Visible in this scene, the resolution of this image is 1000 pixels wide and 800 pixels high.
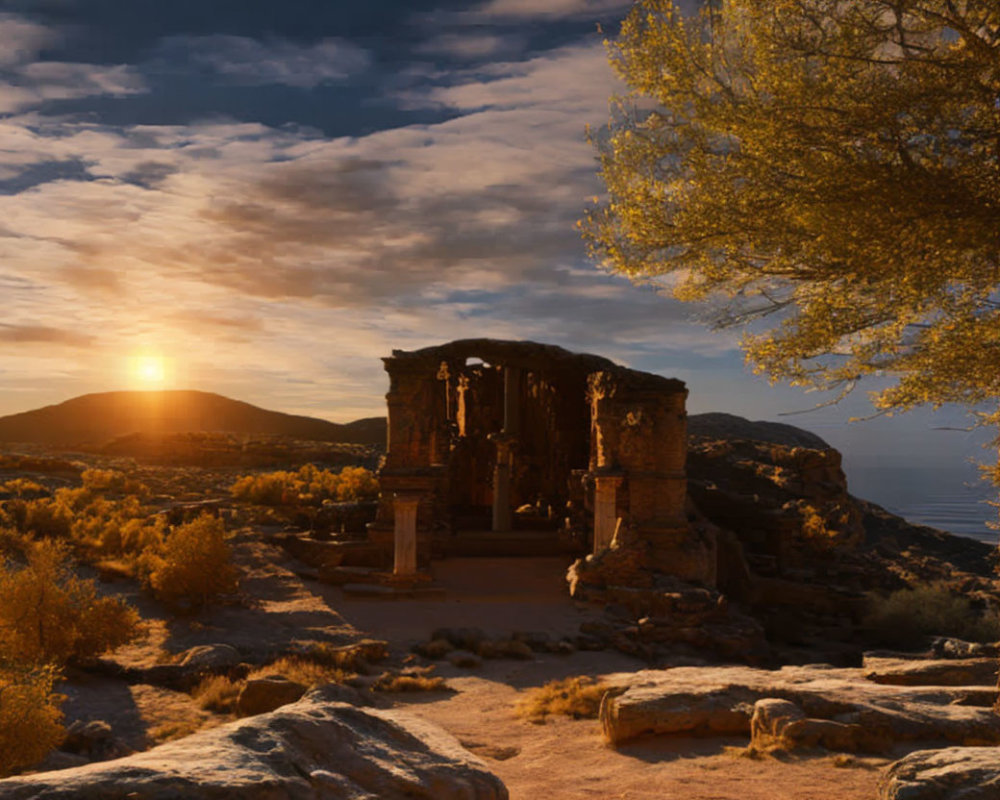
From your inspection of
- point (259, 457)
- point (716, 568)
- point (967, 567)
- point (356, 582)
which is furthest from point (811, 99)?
point (259, 457)

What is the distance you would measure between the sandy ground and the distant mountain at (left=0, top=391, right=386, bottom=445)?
6036cm

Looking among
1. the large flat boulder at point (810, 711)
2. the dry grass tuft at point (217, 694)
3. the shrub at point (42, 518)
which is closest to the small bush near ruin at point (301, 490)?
the shrub at point (42, 518)

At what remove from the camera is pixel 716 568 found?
26406 mm

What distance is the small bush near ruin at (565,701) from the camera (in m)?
11.9

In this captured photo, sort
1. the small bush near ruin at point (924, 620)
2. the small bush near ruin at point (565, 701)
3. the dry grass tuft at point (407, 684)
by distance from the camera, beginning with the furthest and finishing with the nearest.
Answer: the small bush near ruin at point (924, 620)
the dry grass tuft at point (407, 684)
the small bush near ruin at point (565, 701)

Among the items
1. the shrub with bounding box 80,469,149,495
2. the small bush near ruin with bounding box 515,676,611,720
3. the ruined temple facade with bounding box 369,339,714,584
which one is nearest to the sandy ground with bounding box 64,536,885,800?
the small bush near ruin with bounding box 515,676,611,720

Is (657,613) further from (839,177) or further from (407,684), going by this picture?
(839,177)

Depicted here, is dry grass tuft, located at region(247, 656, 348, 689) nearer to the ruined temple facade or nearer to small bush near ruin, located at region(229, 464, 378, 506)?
the ruined temple facade

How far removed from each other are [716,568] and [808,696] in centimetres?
1744

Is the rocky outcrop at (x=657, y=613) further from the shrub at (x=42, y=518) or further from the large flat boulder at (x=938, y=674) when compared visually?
the shrub at (x=42, y=518)

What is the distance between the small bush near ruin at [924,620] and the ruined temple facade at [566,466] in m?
4.95

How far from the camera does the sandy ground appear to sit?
7.99 metres

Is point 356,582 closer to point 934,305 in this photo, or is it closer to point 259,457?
point 934,305

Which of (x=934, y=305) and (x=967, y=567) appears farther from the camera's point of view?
(x=967, y=567)
